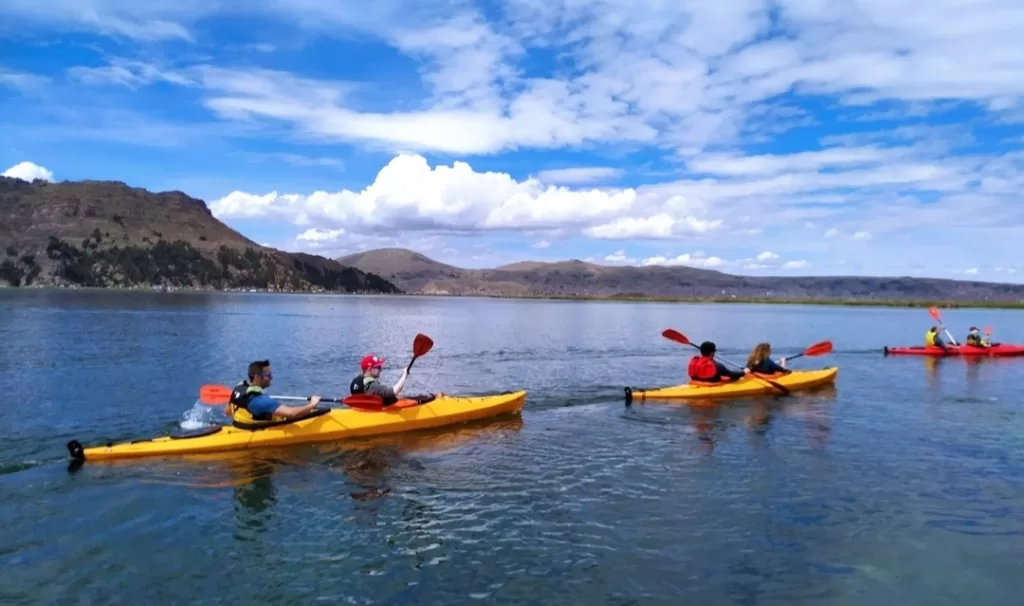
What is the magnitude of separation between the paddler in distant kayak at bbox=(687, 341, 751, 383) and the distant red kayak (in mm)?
19281

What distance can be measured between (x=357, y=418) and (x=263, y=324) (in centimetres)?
4541

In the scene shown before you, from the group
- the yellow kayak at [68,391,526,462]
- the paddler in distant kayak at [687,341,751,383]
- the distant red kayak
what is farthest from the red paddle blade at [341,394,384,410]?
the distant red kayak

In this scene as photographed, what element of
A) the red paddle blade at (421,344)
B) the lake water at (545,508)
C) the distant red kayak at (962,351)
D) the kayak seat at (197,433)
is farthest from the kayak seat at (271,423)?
the distant red kayak at (962,351)

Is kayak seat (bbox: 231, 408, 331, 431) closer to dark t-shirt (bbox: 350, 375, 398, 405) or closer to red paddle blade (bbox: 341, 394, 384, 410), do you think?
red paddle blade (bbox: 341, 394, 384, 410)

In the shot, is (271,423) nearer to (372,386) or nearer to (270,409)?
(270,409)

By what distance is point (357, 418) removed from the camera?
611 inches

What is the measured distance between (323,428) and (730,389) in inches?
511

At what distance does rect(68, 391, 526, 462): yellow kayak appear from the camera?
13.1m

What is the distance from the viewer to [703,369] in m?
21.6

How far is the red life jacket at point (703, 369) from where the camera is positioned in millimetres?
21500

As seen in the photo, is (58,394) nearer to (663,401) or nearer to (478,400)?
(478,400)

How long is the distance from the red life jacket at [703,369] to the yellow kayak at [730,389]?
0.97 ft

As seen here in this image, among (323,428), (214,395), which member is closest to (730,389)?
(323,428)

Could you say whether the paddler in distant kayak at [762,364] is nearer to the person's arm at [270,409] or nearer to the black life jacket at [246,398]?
the person's arm at [270,409]
